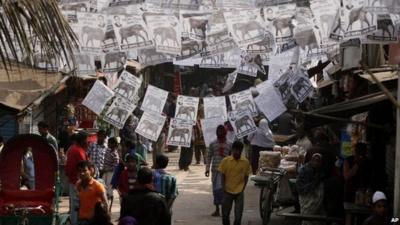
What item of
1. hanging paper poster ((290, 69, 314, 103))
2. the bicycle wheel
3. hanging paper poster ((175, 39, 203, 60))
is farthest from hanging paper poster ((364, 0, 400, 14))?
the bicycle wheel

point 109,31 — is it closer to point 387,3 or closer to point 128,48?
point 128,48

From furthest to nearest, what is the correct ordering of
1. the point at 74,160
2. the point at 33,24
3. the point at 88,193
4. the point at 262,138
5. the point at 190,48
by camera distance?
the point at 262,138 < the point at 74,160 < the point at 190,48 < the point at 88,193 < the point at 33,24

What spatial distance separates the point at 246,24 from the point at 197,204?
23.9 ft

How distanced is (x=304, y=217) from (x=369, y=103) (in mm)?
2224

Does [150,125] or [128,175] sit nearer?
[150,125]

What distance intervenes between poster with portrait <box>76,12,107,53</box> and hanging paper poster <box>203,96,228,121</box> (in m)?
2.27

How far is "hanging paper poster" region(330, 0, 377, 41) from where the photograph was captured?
10.7 metres

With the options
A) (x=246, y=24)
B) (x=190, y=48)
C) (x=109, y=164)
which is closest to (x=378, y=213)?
(x=246, y=24)

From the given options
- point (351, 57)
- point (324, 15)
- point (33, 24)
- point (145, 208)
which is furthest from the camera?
point (351, 57)

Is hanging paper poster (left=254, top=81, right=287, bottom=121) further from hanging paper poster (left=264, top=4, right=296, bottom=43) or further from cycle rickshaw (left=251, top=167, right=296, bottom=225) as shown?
cycle rickshaw (left=251, top=167, right=296, bottom=225)

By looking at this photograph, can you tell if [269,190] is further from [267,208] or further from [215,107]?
[215,107]

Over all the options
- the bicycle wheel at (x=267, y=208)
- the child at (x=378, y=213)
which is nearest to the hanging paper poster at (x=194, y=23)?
the child at (x=378, y=213)

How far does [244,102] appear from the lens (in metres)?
13.3

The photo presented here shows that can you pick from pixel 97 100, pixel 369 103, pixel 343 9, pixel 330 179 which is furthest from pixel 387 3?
pixel 97 100
